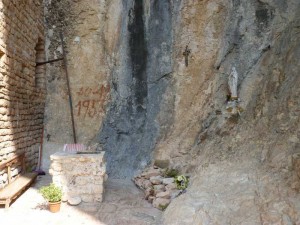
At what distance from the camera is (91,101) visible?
973cm

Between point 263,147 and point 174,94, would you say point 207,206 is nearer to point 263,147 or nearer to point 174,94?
point 263,147

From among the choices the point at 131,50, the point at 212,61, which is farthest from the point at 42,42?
the point at 212,61

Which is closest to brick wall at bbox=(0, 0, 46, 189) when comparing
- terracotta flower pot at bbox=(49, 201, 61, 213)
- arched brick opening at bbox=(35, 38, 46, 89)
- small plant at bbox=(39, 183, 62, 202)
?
arched brick opening at bbox=(35, 38, 46, 89)

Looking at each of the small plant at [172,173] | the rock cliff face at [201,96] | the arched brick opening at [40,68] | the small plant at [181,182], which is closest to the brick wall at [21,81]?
the arched brick opening at [40,68]

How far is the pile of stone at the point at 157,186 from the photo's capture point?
6058mm

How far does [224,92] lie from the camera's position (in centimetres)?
772

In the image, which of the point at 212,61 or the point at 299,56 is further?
the point at 212,61

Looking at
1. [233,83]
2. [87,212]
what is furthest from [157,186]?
[233,83]

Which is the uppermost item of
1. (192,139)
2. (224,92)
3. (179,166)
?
(224,92)

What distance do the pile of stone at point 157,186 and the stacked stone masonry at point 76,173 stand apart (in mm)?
1159

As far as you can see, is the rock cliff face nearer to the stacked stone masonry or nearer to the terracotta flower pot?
the stacked stone masonry

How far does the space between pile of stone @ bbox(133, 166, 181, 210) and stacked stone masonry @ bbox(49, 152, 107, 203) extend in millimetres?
1159

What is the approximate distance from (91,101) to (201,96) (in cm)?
350

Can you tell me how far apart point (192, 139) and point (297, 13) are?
12.7ft
